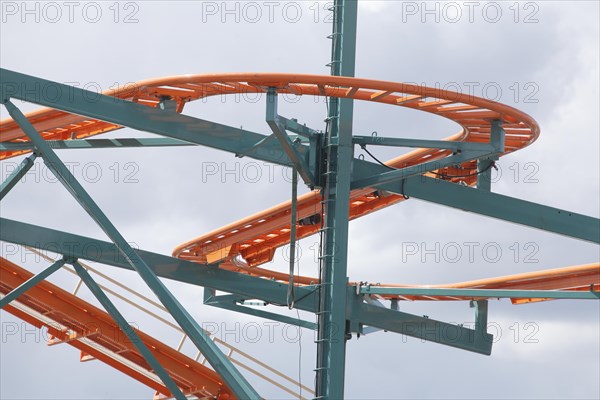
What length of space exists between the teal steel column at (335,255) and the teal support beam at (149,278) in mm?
1264

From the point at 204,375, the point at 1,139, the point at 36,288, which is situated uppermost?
the point at 1,139

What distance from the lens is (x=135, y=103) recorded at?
20906mm

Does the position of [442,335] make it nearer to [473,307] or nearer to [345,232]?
[473,307]

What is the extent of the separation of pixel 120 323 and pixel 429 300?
26.1 ft

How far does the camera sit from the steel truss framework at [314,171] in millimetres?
20656

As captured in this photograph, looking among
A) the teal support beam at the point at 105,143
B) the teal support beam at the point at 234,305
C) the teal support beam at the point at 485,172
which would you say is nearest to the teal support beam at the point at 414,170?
the teal support beam at the point at 485,172

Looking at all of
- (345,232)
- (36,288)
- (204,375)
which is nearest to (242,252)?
(204,375)

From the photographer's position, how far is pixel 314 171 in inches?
888

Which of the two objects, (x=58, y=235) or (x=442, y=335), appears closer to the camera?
(x=58, y=235)

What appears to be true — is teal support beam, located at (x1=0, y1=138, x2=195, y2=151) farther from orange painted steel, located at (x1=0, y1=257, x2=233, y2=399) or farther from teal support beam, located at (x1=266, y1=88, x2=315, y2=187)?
orange painted steel, located at (x1=0, y1=257, x2=233, y2=399)

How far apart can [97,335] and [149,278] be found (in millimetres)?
5421

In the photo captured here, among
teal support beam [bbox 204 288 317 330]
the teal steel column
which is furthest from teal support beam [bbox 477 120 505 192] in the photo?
teal support beam [bbox 204 288 317 330]

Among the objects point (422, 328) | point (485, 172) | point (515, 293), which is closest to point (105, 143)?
point (485, 172)

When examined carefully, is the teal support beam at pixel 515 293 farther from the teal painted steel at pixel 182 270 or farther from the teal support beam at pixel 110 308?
the teal support beam at pixel 110 308
